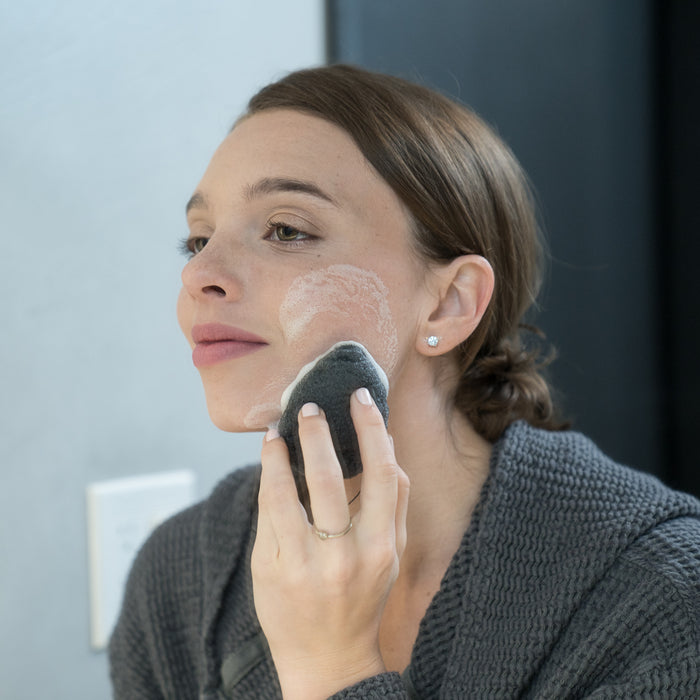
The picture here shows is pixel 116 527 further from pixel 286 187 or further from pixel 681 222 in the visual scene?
pixel 681 222

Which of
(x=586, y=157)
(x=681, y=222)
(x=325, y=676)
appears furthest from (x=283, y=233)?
(x=681, y=222)

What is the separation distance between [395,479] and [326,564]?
0.10 metres

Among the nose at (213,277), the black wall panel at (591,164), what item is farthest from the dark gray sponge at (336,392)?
the black wall panel at (591,164)

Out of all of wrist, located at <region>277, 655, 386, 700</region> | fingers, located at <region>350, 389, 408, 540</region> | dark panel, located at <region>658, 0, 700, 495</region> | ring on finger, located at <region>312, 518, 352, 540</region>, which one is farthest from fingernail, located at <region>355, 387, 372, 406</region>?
dark panel, located at <region>658, 0, 700, 495</region>

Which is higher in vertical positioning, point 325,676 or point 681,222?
point 681,222

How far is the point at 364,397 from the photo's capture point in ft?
2.30

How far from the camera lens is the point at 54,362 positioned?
97 centimetres

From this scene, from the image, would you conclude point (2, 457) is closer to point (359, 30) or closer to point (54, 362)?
point (54, 362)

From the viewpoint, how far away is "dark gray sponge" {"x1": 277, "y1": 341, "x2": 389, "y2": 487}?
704mm

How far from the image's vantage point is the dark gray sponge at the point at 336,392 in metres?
0.70

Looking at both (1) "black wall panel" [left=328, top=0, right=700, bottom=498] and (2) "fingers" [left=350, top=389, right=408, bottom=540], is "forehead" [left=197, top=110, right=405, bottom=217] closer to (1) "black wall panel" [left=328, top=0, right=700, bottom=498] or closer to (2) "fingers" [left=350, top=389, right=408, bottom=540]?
(2) "fingers" [left=350, top=389, right=408, bottom=540]

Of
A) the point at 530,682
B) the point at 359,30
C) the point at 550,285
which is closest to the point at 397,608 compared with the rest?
the point at 530,682

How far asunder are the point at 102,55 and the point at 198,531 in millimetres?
644

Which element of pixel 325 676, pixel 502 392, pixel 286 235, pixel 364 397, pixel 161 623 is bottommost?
pixel 161 623
